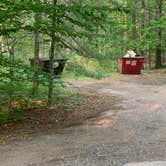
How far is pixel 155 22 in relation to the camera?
2272cm

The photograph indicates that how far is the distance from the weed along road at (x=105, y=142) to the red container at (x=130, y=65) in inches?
386

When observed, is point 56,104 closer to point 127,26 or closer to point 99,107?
point 99,107

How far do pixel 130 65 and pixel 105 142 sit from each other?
1484 cm

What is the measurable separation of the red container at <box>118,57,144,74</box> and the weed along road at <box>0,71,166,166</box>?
9802mm

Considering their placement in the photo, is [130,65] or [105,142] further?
[130,65]

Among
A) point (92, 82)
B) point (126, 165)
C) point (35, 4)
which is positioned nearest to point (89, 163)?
point (126, 165)

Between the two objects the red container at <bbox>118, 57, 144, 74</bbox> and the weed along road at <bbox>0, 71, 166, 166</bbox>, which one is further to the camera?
the red container at <bbox>118, 57, 144, 74</bbox>

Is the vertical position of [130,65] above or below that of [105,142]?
above

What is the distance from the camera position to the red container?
22344 mm

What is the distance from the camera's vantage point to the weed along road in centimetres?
681

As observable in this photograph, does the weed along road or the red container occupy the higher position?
the red container

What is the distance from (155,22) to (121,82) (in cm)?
567

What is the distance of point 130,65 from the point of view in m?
22.5

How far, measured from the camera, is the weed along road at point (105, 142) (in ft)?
22.3
